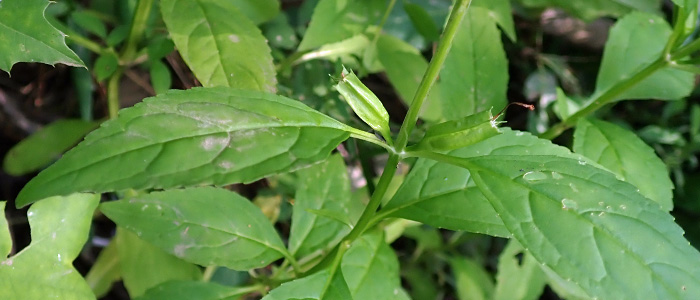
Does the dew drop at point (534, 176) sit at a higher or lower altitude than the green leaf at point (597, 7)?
higher

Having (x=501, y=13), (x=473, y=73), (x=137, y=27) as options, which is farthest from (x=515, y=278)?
(x=137, y=27)

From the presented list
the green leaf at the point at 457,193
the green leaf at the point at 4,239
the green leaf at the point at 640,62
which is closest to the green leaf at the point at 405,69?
the green leaf at the point at 640,62

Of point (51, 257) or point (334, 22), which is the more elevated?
point (334, 22)

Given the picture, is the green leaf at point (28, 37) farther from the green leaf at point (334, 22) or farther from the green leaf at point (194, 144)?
the green leaf at point (334, 22)

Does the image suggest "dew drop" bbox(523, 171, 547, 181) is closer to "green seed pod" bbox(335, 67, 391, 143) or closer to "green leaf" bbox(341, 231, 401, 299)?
"green seed pod" bbox(335, 67, 391, 143)

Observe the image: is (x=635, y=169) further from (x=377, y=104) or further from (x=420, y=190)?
(x=377, y=104)

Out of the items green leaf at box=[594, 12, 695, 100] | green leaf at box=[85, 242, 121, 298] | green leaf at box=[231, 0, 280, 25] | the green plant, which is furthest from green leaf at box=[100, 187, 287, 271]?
green leaf at box=[594, 12, 695, 100]

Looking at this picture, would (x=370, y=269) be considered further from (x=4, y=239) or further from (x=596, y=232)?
(x=4, y=239)
